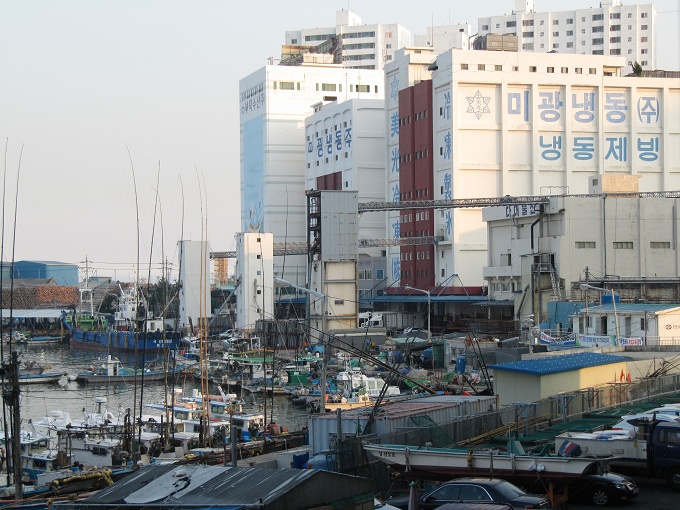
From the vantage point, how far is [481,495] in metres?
8.86

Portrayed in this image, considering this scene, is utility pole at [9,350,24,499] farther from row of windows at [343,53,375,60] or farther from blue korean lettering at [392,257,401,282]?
row of windows at [343,53,375,60]

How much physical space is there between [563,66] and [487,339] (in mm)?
19014

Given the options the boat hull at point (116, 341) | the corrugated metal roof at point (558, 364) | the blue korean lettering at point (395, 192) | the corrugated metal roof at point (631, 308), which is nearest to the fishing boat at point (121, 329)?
the boat hull at point (116, 341)

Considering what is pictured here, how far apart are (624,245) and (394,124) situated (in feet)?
68.9

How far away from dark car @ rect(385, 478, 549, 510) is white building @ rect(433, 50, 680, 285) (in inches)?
1619

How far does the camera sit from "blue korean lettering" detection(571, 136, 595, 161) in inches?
2015

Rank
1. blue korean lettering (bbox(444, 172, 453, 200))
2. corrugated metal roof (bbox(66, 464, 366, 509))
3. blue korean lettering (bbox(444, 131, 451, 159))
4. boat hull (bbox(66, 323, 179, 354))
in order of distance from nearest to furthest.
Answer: corrugated metal roof (bbox(66, 464, 366, 509)), blue korean lettering (bbox(444, 172, 453, 200)), blue korean lettering (bbox(444, 131, 451, 159)), boat hull (bbox(66, 323, 179, 354))

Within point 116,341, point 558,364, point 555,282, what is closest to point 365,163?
point 116,341

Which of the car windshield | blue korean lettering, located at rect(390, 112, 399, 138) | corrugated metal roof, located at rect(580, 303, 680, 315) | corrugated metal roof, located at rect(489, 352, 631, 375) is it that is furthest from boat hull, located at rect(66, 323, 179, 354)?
the car windshield

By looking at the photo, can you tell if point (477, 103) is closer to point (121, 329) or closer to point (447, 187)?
point (447, 187)

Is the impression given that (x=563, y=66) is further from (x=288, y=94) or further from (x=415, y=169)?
(x=288, y=94)

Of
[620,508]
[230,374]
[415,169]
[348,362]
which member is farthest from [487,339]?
[620,508]

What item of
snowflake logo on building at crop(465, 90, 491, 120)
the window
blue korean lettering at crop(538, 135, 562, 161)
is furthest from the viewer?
blue korean lettering at crop(538, 135, 562, 161)

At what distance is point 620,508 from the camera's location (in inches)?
377
